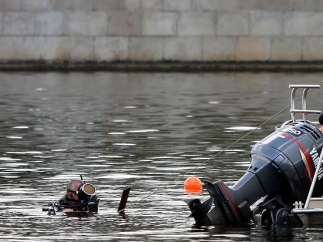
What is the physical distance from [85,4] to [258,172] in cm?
A: 3469

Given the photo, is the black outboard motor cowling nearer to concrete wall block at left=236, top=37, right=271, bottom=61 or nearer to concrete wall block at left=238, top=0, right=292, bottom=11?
concrete wall block at left=236, top=37, right=271, bottom=61

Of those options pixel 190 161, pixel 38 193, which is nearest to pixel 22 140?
pixel 190 161

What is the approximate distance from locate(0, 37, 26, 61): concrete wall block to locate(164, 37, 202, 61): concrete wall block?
17.4 ft

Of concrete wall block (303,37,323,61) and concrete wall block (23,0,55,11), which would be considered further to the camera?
concrete wall block (23,0,55,11)

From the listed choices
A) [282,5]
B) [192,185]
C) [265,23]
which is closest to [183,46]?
[265,23]

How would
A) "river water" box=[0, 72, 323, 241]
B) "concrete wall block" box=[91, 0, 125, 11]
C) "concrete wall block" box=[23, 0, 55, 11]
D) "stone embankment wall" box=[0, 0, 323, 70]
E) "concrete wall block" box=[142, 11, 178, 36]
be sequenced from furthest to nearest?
"concrete wall block" box=[23, 0, 55, 11]
"concrete wall block" box=[91, 0, 125, 11]
"concrete wall block" box=[142, 11, 178, 36]
"stone embankment wall" box=[0, 0, 323, 70]
"river water" box=[0, 72, 323, 241]

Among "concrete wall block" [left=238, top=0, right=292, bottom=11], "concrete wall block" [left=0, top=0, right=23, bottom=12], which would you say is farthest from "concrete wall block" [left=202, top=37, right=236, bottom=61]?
"concrete wall block" [left=0, top=0, right=23, bottom=12]

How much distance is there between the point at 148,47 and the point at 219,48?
8.42 ft

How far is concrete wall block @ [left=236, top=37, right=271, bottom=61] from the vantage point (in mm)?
49969

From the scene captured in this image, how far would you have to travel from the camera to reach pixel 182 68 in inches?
1999

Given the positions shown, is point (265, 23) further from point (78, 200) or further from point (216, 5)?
point (78, 200)

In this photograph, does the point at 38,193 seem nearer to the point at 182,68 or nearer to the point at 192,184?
the point at 192,184

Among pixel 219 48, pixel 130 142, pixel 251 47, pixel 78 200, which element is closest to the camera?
pixel 78 200

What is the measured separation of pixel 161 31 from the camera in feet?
165
